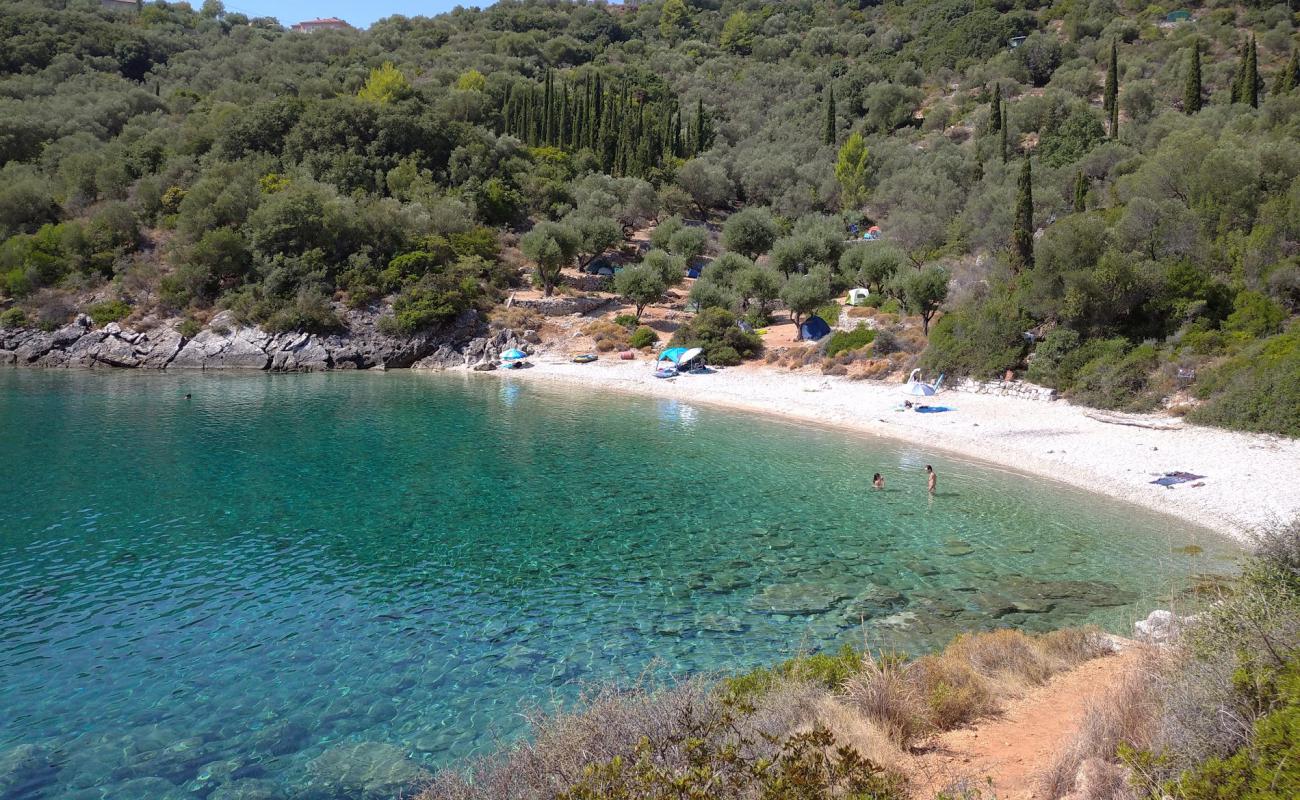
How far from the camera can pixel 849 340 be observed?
4675cm

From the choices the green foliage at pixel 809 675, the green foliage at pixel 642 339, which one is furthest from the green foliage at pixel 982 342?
the green foliage at pixel 809 675

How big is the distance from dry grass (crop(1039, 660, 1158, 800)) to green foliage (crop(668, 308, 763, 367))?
43.4 meters

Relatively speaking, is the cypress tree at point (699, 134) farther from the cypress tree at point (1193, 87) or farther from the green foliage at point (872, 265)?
the cypress tree at point (1193, 87)

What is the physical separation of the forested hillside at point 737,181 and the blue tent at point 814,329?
1163mm

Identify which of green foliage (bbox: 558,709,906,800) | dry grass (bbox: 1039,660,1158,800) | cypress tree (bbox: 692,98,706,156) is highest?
cypress tree (bbox: 692,98,706,156)

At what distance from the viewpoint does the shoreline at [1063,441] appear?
21000mm

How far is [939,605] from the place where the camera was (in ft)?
47.9

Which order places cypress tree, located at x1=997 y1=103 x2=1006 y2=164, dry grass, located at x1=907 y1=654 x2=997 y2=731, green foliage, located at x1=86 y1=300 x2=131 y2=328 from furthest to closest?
cypress tree, located at x1=997 y1=103 x2=1006 y2=164 < green foliage, located at x1=86 y1=300 x2=131 y2=328 < dry grass, located at x1=907 y1=654 x2=997 y2=731

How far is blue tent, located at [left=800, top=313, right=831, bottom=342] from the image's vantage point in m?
51.1

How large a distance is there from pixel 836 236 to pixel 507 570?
56240mm

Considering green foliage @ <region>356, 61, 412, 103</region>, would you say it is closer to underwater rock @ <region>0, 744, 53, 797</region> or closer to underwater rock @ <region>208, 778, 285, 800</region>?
underwater rock @ <region>0, 744, 53, 797</region>

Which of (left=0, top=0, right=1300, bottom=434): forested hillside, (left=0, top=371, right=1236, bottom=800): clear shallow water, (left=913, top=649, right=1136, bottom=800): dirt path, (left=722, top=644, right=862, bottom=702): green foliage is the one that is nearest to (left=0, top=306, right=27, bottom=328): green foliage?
(left=0, top=0, right=1300, bottom=434): forested hillside

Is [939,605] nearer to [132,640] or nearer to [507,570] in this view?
[507,570]

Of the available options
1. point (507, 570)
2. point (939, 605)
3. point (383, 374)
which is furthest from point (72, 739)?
point (383, 374)
